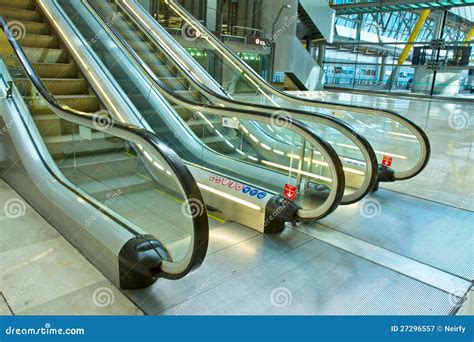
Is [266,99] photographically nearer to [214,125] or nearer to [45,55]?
[214,125]

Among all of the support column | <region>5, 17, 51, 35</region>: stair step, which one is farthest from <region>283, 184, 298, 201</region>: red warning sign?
the support column

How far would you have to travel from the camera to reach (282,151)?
387cm

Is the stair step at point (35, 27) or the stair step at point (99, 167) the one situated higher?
the stair step at point (35, 27)

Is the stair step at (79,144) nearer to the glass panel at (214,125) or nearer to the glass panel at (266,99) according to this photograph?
the glass panel at (214,125)

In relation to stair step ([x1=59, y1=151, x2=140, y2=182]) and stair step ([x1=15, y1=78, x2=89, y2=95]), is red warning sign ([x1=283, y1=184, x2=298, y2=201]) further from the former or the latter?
stair step ([x1=15, y1=78, x2=89, y2=95])

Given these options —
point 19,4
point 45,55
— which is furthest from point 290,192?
point 19,4

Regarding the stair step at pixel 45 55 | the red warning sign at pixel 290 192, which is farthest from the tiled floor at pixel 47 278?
the stair step at pixel 45 55

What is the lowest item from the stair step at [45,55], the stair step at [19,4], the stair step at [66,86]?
the stair step at [66,86]

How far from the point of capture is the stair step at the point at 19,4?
585 cm

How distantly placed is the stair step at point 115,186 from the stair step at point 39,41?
131 inches

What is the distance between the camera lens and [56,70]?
5.06 meters
